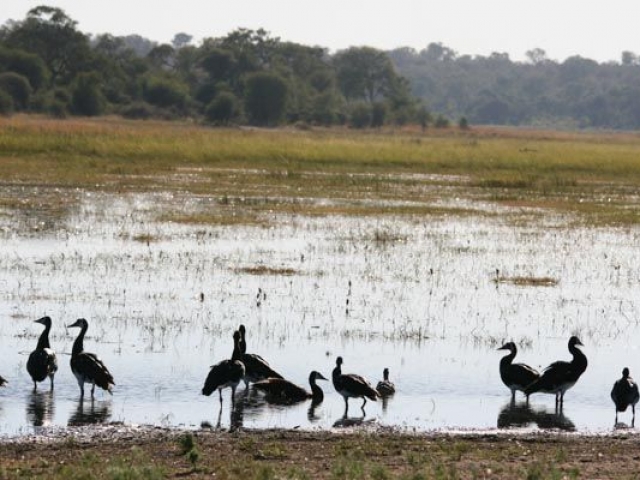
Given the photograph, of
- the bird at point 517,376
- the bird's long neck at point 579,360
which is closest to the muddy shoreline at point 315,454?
the bird's long neck at point 579,360

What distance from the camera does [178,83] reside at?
285ft

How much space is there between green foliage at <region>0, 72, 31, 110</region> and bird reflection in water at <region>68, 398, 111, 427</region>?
64.3 m

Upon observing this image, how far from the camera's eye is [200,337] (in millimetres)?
17016

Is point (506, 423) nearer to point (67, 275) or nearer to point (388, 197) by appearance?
point (67, 275)

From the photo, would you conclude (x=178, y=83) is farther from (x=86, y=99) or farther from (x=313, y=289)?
(x=313, y=289)

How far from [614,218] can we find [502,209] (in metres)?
3.45

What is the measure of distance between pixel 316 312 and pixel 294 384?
504 centimetres

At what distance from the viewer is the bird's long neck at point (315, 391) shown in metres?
14.2

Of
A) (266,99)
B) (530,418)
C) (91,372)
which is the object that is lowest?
(530,418)

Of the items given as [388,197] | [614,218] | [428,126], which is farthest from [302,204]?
[428,126]

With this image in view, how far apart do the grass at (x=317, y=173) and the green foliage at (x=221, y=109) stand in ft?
76.5

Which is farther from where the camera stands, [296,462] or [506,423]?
[506,423]

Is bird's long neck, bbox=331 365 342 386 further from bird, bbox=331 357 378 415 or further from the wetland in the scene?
the wetland

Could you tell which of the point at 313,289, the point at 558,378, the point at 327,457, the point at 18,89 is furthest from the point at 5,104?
the point at 327,457
